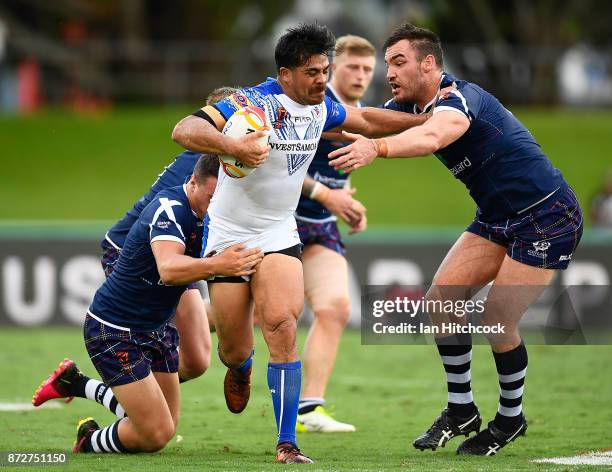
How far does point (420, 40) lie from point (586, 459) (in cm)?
258

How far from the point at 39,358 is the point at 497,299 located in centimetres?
625

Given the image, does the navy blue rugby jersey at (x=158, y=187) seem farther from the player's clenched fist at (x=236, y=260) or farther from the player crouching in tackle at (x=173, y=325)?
the player's clenched fist at (x=236, y=260)

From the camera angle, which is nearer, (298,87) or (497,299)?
(298,87)

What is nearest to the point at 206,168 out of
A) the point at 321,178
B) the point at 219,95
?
the point at 219,95

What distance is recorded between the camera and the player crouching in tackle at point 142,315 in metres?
6.73

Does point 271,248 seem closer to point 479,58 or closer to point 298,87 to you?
point 298,87

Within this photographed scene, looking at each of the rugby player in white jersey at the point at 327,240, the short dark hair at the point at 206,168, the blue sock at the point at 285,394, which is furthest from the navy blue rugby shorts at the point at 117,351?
the rugby player in white jersey at the point at 327,240

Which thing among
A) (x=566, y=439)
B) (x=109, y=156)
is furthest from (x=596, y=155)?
(x=566, y=439)

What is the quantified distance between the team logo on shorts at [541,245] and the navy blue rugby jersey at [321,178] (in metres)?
2.12

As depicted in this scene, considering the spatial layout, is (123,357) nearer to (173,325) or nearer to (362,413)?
(173,325)

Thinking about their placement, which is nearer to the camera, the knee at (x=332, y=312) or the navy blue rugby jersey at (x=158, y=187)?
the navy blue rugby jersey at (x=158, y=187)

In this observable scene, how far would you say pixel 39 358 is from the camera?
1189 centimetres

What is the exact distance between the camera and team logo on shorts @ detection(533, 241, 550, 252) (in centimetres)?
698

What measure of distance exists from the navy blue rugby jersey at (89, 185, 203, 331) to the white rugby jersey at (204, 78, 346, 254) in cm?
19
